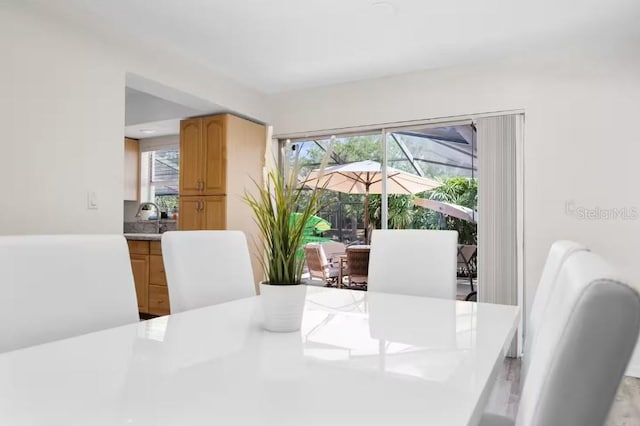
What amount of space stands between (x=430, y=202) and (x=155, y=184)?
12.8ft

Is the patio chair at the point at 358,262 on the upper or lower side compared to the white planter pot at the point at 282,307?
lower

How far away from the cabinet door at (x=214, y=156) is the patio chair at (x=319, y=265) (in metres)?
1.46

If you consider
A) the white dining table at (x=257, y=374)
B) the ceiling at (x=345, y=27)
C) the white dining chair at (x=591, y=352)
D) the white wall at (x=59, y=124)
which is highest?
the ceiling at (x=345, y=27)

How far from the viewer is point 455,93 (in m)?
3.65

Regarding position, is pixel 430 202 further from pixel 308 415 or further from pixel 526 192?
pixel 308 415

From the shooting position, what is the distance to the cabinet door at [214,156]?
3977 mm

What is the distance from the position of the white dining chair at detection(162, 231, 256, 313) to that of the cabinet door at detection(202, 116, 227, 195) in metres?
2.03

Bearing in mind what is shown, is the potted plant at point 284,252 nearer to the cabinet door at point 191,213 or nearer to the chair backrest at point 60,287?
the chair backrest at point 60,287

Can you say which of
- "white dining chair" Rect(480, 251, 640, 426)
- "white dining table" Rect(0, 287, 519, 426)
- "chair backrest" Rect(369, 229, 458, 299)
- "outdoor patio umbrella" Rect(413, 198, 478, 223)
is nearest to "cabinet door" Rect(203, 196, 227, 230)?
"outdoor patio umbrella" Rect(413, 198, 478, 223)

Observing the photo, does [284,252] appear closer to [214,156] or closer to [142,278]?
[214,156]

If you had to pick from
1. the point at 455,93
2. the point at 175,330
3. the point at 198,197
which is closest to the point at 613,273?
the point at 175,330

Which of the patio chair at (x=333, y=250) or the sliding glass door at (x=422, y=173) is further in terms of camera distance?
the patio chair at (x=333, y=250)

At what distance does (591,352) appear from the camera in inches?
18.5

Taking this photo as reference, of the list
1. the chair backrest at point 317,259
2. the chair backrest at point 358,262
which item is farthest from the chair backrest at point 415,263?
the chair backrest at point 317,259
